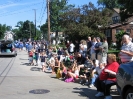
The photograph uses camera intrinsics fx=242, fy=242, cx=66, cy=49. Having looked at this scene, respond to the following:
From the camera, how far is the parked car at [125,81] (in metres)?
5.74

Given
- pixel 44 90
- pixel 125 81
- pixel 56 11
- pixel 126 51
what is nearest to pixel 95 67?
pixel 126 51

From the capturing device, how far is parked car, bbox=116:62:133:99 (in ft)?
18.8

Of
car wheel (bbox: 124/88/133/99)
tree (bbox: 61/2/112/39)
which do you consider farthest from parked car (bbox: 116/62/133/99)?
tree (bbox: 61/2/112/39)

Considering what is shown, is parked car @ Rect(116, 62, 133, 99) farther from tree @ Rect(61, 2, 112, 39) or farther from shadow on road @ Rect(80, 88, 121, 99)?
tree @ Rect(61, 2, 112, 39)

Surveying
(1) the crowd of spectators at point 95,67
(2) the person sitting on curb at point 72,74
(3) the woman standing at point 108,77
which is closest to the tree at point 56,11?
(1) the crowd of spectators at point 95,67

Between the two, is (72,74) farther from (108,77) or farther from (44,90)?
(108,77)

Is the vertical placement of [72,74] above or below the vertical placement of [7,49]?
below

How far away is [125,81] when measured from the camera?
5918 millimetres

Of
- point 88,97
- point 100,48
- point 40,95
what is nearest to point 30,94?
point 40,95

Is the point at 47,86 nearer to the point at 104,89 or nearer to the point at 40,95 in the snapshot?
the point at 40,95

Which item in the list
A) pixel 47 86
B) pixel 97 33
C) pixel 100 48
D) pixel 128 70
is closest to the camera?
pixel 128 70

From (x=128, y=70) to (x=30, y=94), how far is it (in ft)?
11.9

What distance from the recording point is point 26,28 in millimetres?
119562

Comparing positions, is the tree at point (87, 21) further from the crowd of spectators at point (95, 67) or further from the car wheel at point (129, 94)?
→ the car wheel at point (129, 94)
